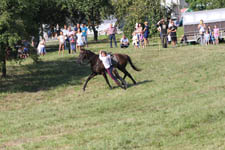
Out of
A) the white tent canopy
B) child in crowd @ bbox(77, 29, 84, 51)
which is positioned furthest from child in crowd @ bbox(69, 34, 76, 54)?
the white tent canopy

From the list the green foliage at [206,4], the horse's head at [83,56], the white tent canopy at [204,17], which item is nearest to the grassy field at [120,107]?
the horse's head at [83,56]

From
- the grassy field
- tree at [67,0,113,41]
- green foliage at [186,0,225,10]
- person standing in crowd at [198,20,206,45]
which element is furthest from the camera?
green foliage at [186,0,225,10]

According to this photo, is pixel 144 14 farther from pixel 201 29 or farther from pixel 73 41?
pixel 73 41

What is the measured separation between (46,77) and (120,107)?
9412mm

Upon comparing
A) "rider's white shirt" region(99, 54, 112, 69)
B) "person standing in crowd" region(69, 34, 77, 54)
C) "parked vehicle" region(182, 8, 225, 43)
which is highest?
"parked vehicle" region(182, 8, 225, 43)

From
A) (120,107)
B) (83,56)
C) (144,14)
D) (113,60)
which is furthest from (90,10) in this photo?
(120,107)

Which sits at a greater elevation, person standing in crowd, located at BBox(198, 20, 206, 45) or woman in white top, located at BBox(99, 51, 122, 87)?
person standing in crowd, located at BBox(198, 20, 206, 45)

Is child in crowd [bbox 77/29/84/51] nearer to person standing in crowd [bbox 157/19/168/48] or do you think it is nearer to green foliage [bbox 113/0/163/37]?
person standing in crowd [bbox 157/19/168/48]

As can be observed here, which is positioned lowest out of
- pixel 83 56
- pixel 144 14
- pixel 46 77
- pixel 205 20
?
pixel 46 77

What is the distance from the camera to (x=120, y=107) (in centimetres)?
1513

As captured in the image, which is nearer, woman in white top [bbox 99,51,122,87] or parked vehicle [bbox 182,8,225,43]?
woman in white top [bbox 99,51,122,87]

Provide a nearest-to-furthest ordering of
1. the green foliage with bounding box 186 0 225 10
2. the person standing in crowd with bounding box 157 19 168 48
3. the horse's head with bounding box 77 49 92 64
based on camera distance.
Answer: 1. the horse's head with bounding box 77 49 92 64
2. the person standing in crowd with bounding box 157 19 168 48
3. the green foliage with bounding box 186 0 225 10

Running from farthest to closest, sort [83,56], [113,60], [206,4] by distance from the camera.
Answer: [206,4], [113,60], [83,56]

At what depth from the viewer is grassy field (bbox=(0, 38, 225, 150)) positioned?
10.4 m
